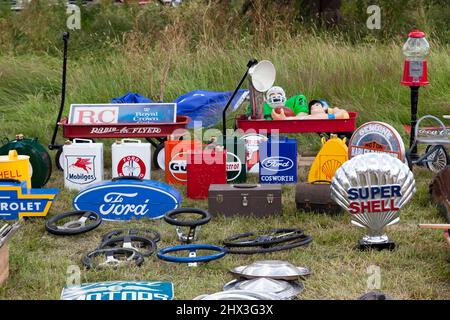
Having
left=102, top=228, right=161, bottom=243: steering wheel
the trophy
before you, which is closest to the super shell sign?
left=102, top=228, right=161, bottom=243: steering wheel

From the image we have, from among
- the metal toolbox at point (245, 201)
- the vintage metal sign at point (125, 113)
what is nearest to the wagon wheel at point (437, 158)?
the metal toolbox at point (245, 201)

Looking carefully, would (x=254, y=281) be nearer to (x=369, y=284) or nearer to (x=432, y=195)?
(x=369, y=284)

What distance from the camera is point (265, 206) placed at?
6.65 meters

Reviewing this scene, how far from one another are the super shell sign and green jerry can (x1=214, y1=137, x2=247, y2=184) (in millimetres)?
1749

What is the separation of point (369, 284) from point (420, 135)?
3291 mm

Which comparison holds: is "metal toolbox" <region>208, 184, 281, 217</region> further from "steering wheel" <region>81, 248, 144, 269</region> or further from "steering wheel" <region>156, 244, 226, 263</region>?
"steering wheel" <region>81, 248, 144, 269</region>

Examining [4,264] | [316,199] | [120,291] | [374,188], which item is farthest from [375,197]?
[4,264]

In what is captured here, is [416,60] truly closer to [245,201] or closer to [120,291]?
[245,201]

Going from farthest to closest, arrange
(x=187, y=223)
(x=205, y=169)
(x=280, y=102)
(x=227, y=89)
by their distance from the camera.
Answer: (x=227, y=89), (x=280, y=102), (x=205, y=169), (x=187, y=223)

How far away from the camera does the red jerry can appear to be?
24.0 ft

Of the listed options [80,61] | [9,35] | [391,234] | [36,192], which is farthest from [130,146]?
[9,35]

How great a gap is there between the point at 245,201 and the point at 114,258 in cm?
139

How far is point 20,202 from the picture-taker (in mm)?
6645

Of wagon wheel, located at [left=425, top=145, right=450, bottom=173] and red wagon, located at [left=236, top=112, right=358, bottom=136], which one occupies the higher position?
red wagon, located at [left=236, top=112, right=358, bottom=136]
